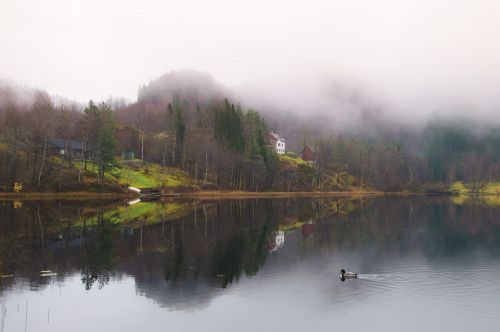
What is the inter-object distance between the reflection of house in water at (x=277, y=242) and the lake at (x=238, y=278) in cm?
13

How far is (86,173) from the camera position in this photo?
114 meters

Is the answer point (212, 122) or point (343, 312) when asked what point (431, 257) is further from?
point (212, 122)

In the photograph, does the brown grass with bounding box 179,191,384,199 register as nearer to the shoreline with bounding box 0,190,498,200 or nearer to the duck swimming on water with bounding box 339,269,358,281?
the shoreline with bounding box 0,190,498,200

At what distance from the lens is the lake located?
77.2 ft

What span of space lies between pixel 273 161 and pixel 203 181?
2895 centimetres

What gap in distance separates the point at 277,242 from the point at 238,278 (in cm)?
1728

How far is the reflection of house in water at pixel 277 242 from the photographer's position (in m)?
45.0

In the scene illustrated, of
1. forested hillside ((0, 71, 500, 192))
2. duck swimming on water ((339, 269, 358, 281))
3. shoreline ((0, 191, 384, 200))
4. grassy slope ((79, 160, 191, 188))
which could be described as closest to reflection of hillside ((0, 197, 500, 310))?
duck swimming on water ((339, 269, 358, 281))

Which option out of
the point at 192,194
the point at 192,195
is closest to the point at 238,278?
the point at 192,195

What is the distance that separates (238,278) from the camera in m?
32.0

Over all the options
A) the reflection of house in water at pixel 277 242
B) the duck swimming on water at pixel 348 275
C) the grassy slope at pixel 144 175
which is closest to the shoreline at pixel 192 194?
the grassy slope at pixel 144 175

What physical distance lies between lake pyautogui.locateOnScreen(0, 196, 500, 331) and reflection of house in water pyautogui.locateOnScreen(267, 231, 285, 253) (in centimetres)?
13

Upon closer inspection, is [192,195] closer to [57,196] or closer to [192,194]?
[192,194]

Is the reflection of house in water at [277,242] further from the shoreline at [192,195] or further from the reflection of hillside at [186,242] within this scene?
the shoreline at [192,195]
